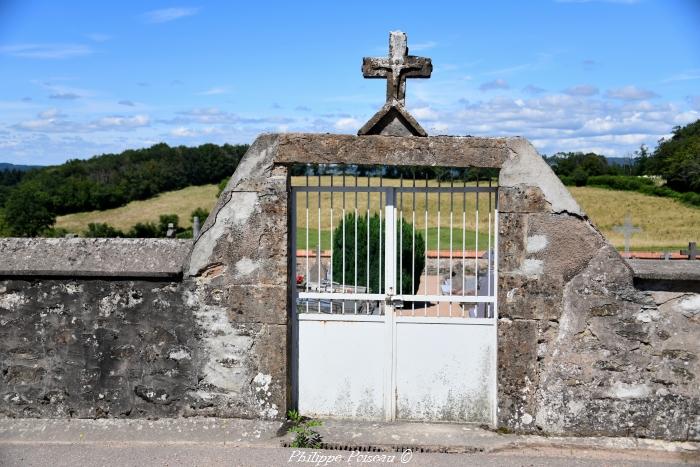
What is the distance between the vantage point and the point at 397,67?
5.43 m

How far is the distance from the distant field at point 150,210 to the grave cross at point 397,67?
3657cm

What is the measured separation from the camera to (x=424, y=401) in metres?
5.63

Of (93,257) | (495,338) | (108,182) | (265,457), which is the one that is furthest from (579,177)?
(265,457)

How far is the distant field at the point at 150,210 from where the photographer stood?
4342cm

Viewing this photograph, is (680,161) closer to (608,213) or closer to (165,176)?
(608,213)

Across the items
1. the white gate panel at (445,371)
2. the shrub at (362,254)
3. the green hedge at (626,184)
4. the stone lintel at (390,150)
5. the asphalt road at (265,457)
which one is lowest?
the asphalt road at (265,457)

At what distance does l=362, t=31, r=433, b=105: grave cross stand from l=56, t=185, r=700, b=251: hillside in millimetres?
22925

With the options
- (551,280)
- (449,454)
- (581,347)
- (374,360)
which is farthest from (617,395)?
(374,360)

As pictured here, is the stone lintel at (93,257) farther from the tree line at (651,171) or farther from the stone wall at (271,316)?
the tree line at (651,171)

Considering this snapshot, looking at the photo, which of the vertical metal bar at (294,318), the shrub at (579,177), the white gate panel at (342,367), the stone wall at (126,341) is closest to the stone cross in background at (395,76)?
the vertical metal bar at (294,318)

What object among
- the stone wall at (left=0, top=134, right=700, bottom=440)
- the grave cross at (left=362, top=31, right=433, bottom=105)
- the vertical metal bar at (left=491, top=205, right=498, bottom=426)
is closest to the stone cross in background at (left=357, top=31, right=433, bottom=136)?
the grave cross at (left=362, top=31, right=433, bottom=105)

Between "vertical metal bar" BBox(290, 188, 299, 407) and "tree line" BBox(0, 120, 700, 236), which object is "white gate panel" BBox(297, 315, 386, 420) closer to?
"vertical metal bar" BBox(290, 188, 299, 407)

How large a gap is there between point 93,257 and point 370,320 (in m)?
Answer: 2.28

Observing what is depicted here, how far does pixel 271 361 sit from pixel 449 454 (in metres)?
1.53
